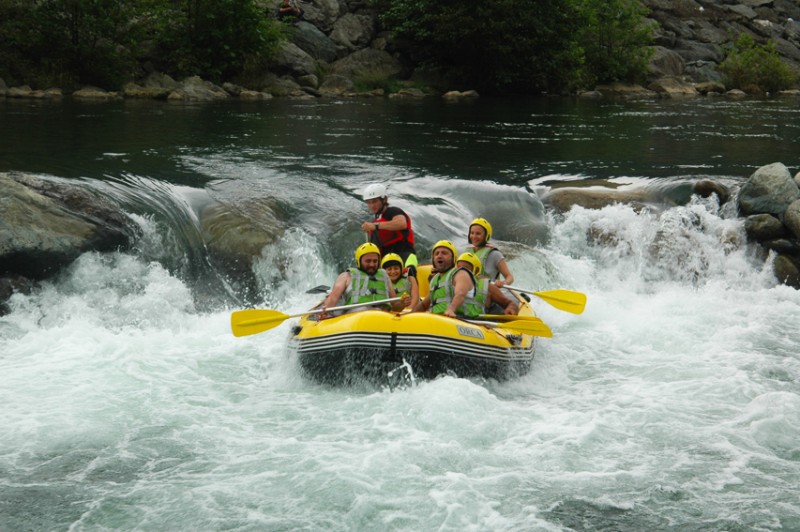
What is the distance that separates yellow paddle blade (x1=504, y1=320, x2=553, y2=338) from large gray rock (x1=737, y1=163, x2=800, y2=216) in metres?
5.62

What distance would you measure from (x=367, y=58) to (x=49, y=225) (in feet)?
80.6

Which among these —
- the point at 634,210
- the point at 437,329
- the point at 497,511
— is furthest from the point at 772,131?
the point at 497,511

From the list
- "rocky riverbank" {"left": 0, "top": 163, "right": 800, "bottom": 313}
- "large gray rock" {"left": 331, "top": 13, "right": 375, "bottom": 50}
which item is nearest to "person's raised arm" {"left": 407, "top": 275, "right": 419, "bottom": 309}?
"rocky riverbank" {"left": 0, "top": 163, "right": 800, "bottom": 313}

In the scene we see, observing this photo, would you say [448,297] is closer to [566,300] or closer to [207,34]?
[566,300]

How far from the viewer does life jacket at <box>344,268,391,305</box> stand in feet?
26.3

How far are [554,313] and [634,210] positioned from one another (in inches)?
110

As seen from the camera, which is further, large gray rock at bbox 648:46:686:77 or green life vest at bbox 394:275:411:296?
large gray rock at bbox 648:46:686:77

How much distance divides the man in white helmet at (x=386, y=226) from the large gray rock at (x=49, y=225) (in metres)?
2.71

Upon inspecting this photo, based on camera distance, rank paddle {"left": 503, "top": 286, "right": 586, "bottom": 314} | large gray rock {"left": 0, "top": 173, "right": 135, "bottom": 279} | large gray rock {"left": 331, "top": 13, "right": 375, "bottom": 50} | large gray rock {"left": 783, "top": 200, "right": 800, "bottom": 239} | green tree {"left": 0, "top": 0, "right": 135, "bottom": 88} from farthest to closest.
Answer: large gray rock {"left": 331, "top": 13, "right": 375, "bottom": 50}
green tree {"left": 0, "top": 0, "right": 135, "bottom": 88}
large gray rock {"left": 783, "top": 200, "right": 800, "bottom": 239}
large gray rock {"left": 0, "top": 173, "right": 135, "bottom": 279}
paddle {"left": 503, "top": 286, "right": 586, "bottom": 314}

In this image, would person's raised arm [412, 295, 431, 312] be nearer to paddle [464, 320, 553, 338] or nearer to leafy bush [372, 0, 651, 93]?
paddle [464, 320, 553, 338]

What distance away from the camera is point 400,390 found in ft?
23.6

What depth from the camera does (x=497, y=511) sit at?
17.9 feet

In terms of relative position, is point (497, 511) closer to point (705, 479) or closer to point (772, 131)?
point (705, 479)

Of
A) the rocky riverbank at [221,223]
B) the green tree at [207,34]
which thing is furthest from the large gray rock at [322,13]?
the rocky riverbank at [221,223]
